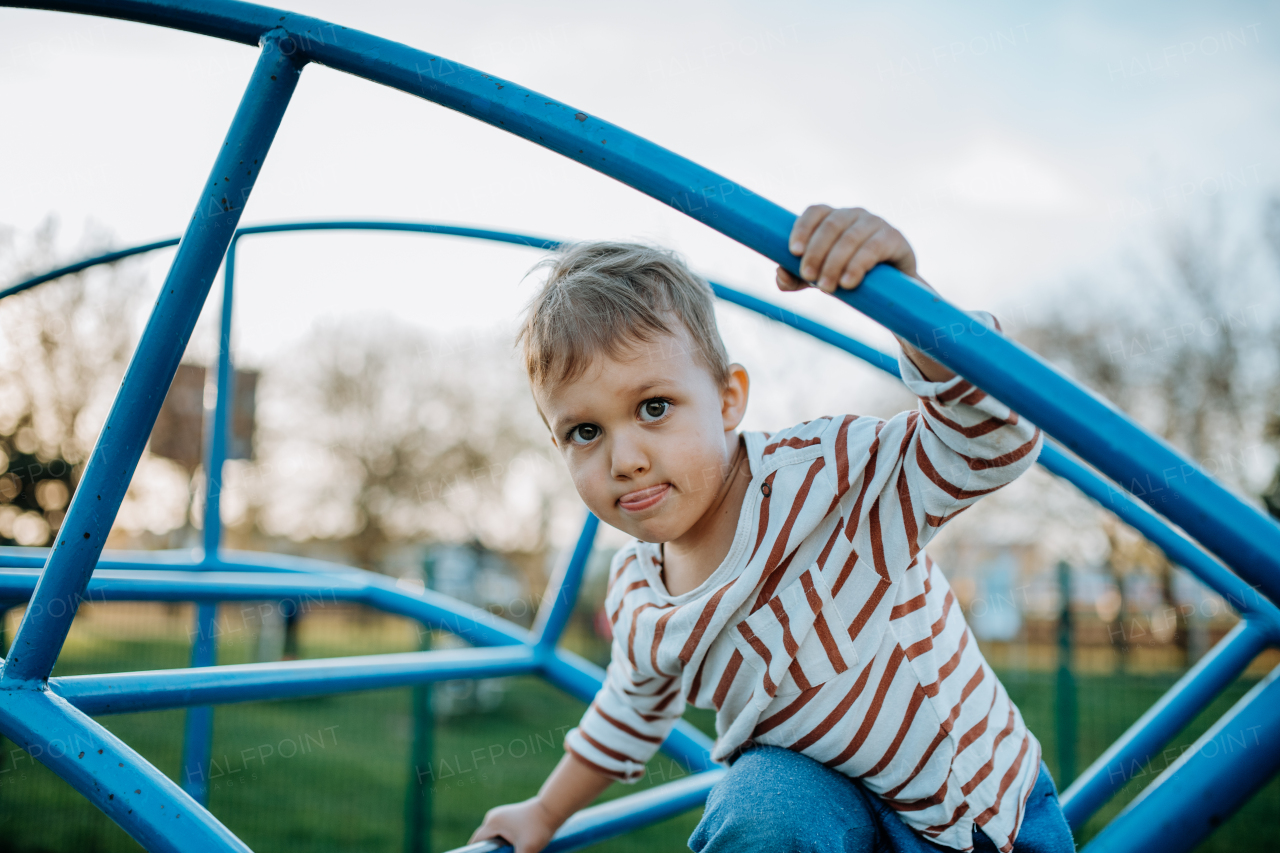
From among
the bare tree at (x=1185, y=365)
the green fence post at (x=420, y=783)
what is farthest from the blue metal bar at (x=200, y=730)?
the bare tree at (x=1185, y=365)

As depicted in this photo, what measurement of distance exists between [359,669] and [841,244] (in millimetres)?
901

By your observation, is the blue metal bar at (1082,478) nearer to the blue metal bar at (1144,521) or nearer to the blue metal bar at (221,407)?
the blue metal bar at (1144,521)

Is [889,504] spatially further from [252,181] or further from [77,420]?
[77,420]

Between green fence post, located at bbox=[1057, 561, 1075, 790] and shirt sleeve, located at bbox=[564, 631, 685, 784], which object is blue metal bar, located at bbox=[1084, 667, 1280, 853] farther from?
green fence post, located at bbox=[1057, 561, 1075, 790]

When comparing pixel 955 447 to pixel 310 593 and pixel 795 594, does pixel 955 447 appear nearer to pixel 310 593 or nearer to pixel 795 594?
pixel 795 594

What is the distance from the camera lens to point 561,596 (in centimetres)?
153

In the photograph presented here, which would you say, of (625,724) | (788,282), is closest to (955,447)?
(788,282)

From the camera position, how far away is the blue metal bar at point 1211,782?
0.54 meters

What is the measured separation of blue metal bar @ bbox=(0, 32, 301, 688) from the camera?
69 cm

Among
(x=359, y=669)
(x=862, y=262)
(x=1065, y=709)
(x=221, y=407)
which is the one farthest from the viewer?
(x=1065, y=709)

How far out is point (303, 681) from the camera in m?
1.07

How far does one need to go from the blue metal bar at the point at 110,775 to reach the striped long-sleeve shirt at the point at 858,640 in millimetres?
460

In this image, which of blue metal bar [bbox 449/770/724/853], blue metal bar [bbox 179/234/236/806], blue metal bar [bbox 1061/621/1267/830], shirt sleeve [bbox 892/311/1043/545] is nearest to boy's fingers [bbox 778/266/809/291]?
shirt sleeve [bbox 892/311/1043/545]

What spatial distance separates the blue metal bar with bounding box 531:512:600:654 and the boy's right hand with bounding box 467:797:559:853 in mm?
489
